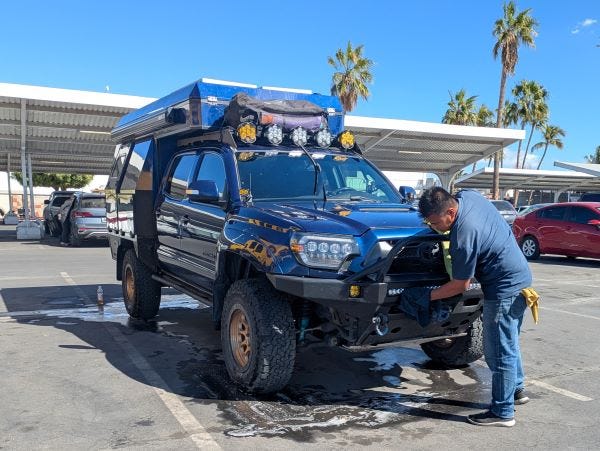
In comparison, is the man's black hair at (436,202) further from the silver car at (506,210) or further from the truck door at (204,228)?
the silver car at (506,210)

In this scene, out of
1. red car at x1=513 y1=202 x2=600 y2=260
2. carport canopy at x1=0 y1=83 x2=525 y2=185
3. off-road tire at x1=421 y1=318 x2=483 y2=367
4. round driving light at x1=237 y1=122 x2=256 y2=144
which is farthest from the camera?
carport canopy at x1=0 y1=83 x2=525 y2=185

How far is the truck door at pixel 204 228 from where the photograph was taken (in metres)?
5.11

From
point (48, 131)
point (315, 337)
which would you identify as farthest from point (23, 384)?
point (48, 131)

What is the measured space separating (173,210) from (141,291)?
1.36 metres

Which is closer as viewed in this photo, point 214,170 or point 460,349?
point 460,349

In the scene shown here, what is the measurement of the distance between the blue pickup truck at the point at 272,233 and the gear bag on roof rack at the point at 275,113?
1 cm

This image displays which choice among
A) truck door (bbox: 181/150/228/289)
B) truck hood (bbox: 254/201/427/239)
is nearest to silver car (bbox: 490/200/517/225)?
truck door (bbox: 181/150/228/289)

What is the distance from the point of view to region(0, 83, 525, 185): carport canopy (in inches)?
637

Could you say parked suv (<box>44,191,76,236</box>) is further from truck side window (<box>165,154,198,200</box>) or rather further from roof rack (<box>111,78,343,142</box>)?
truck side window (<box>165,154,198,200</box>)

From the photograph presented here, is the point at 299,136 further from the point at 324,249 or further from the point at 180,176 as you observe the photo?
the point at 324,249

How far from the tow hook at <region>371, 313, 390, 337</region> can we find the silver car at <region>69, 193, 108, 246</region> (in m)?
14.6

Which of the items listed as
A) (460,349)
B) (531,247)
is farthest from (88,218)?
(460,349)

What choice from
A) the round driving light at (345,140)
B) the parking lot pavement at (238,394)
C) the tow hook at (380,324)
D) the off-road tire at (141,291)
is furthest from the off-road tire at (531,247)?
the tow hook at (380,324)

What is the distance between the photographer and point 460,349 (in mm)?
5117
